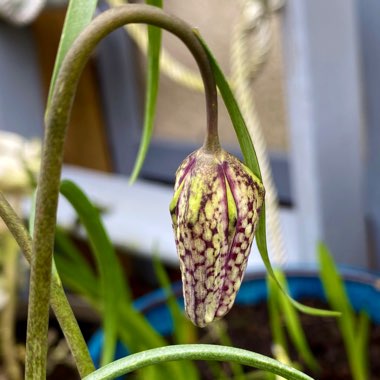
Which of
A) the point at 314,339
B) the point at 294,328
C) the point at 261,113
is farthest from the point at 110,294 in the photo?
the point at 261,113

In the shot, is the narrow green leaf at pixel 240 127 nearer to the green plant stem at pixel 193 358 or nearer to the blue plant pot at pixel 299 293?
the green plant stem at pixel 193 358

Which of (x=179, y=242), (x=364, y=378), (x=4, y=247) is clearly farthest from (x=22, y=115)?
(x=179, y=242)

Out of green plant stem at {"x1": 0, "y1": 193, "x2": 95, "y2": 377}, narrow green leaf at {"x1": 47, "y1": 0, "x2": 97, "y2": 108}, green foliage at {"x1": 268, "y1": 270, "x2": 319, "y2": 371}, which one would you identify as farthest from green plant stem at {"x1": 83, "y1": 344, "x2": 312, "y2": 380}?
green foliage at {"x1": 268, "y1": 270, "x2": 319, "y2": 371}

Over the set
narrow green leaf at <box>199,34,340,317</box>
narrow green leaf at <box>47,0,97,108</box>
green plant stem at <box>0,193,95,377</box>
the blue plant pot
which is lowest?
the blue plant pot

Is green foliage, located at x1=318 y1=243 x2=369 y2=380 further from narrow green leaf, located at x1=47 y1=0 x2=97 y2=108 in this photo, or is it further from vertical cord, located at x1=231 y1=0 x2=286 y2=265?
narrow green leaf, located at x1=47 y1=0 x2=97 y2=108

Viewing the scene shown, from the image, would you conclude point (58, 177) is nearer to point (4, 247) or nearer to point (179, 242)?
point (179, 242)

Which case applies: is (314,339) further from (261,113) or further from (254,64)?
(261,113)
